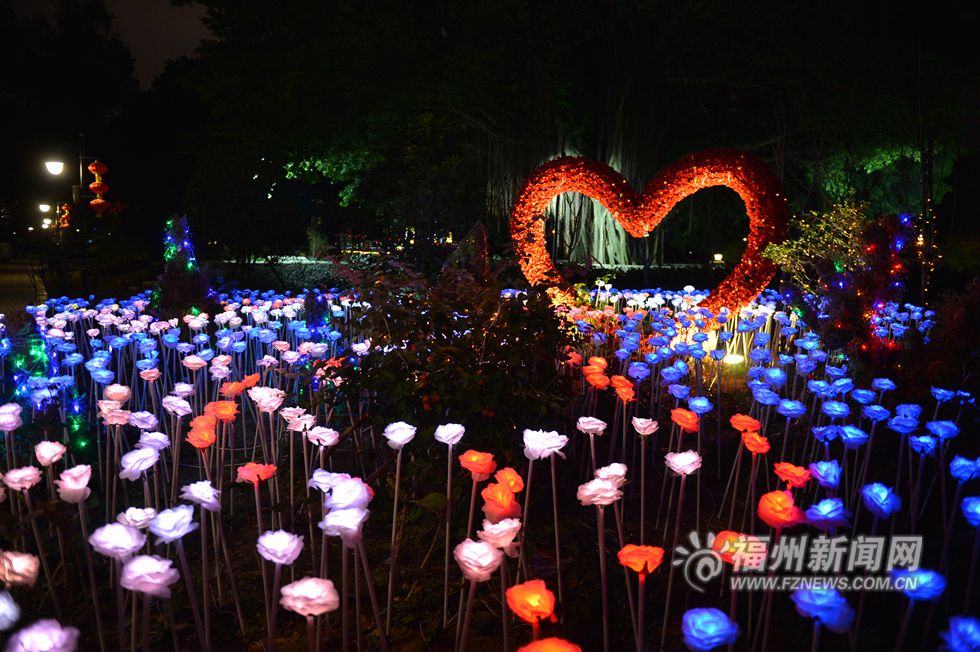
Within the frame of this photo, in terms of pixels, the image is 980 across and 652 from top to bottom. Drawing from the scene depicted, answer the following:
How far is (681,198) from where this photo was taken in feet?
31.0

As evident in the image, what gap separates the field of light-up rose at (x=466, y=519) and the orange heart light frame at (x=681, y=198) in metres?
3.52

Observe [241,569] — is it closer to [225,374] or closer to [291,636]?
[291,636]

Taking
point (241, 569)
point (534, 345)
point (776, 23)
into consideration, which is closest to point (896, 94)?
point (776, 23)

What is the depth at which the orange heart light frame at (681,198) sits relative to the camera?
899 centimetres

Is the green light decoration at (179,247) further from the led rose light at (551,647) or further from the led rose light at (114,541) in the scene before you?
the led rose light at (551,647)

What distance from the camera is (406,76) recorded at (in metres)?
16.8

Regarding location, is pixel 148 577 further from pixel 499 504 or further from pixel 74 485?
pixel 499 504

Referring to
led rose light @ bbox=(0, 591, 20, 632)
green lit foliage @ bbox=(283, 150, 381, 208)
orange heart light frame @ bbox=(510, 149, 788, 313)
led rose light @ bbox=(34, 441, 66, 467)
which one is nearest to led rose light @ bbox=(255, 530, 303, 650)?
led rose light @ bbox=(0, 591, 20, 632)

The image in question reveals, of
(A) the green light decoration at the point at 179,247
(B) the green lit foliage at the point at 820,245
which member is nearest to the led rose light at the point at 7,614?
(B) the green lit foliage at the point at 820,245

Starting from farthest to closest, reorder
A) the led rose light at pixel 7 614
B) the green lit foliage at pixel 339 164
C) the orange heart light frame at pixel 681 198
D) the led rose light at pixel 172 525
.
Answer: the green lit foliage at pixel 339 164 < the orange heart light frame at pixel 681 198 < the led rose light at pixel 172 525 < the led rose light at pixel 7 614

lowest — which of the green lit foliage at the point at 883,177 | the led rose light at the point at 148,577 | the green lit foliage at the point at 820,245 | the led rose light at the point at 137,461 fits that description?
the led rose light at the point at 148,577

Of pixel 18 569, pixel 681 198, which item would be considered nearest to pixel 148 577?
pixel 18 569

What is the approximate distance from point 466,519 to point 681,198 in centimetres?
686

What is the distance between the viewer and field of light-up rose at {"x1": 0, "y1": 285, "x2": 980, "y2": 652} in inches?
85.0
